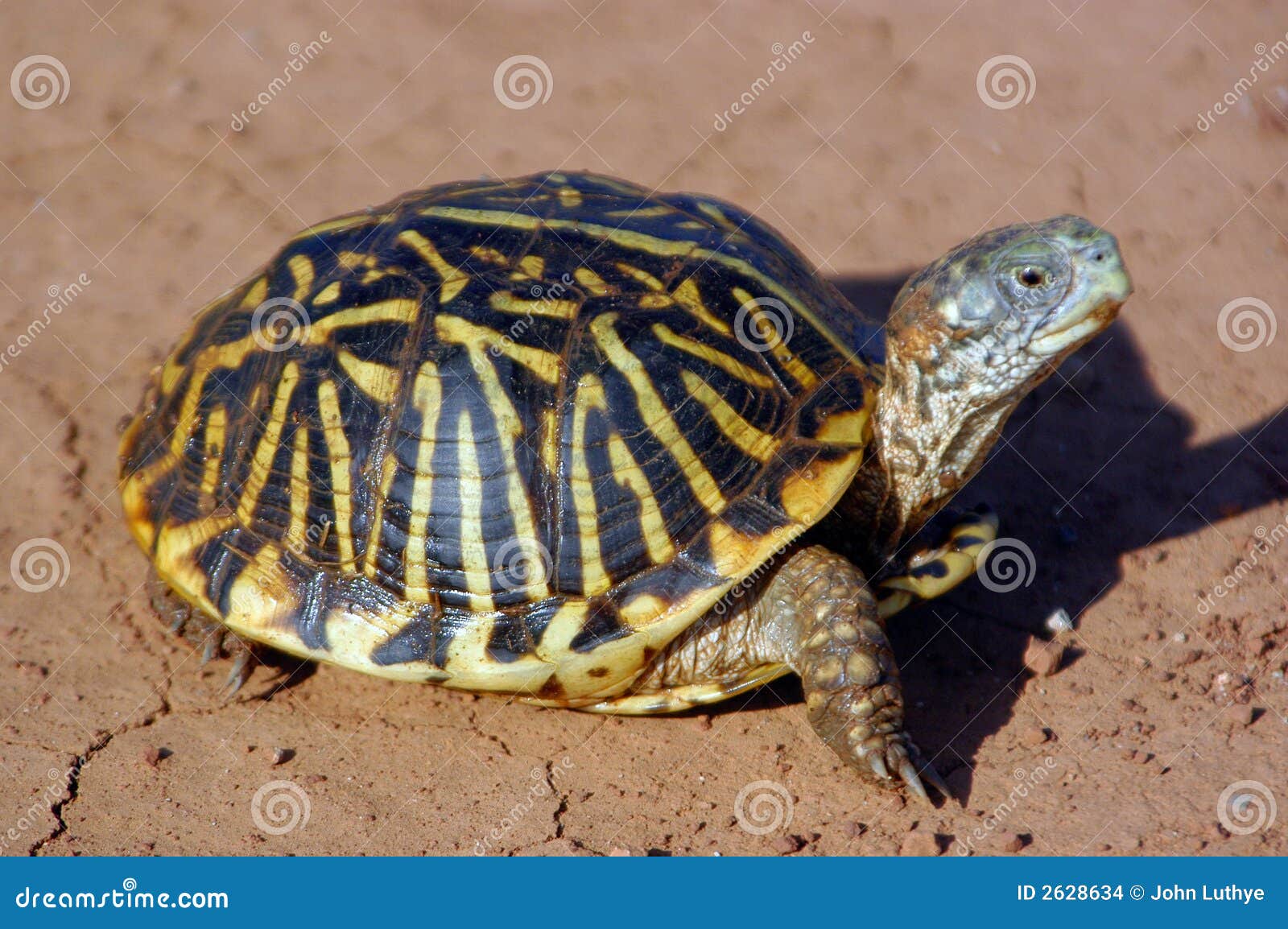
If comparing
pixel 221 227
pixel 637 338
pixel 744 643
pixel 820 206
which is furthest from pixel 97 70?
pixel 744 643

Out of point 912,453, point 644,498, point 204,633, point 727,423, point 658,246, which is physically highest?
point 912,453

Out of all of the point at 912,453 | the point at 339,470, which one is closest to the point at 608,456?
the point at 339,470

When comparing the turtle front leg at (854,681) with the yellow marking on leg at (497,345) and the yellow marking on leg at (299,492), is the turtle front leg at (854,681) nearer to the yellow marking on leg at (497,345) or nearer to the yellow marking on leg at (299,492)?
the yellow marking on leg at (497,345)

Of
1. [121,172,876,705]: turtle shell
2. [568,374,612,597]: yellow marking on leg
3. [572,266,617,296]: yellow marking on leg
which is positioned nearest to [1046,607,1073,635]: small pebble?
[121,172,876,705]: turtle shell

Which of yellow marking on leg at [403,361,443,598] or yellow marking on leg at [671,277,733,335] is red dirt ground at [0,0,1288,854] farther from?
yellow marking on leg at [671,277,733,335]

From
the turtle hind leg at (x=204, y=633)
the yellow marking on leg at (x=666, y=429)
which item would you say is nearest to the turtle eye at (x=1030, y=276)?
the yellow marking on leg at (x=666, y=429)

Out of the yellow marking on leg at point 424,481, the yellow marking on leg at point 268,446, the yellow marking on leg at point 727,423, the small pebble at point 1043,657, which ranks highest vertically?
the small pebble at point 1043,657

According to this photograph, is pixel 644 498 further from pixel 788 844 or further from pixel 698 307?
pixel 788 844
